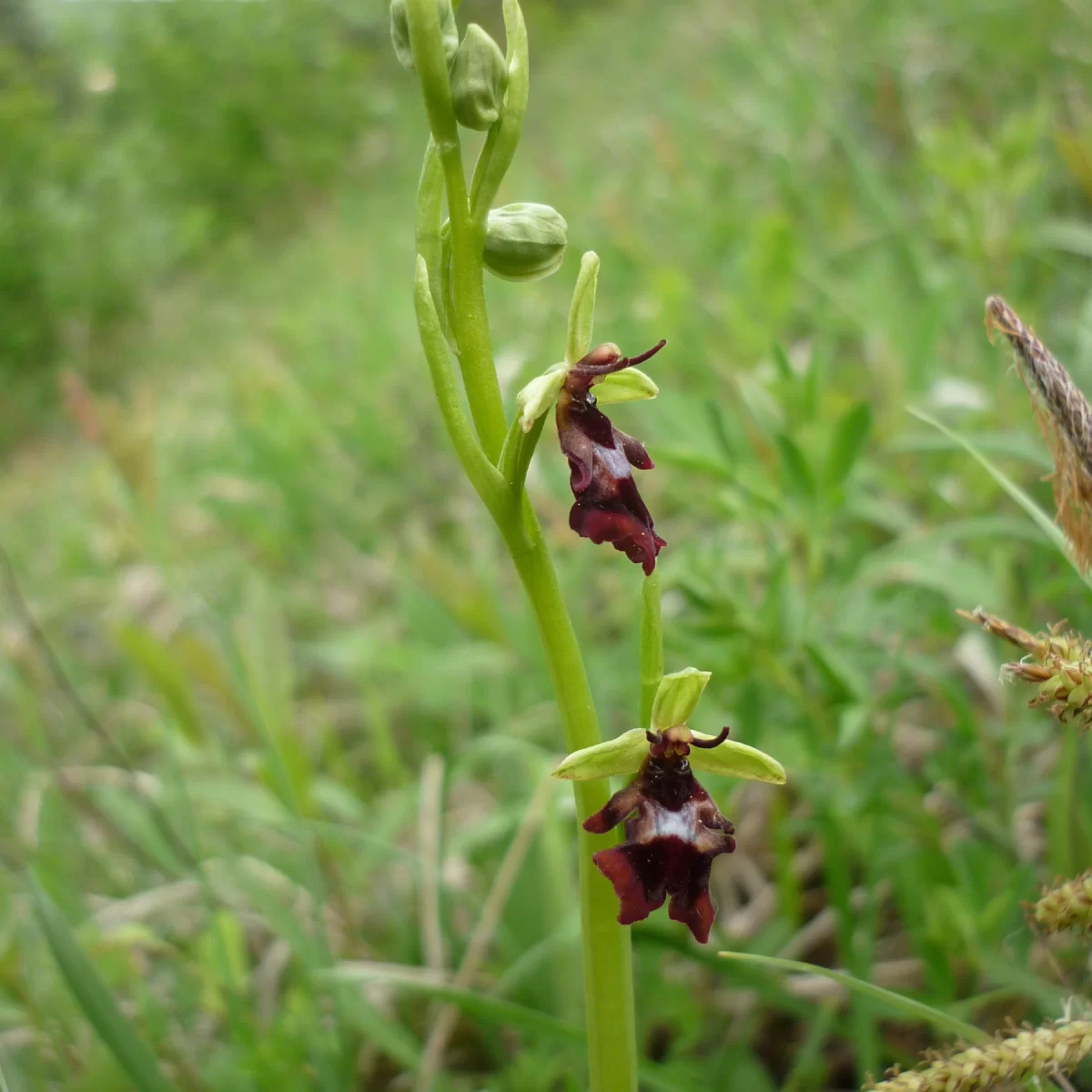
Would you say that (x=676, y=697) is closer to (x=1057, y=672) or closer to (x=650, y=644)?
(x=650, y=644)

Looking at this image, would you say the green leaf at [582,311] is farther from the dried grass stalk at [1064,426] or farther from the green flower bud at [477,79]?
the dried grass stalk at [1064,426]

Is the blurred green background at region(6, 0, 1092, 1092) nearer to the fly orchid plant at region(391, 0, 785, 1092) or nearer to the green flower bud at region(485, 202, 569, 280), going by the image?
the fly orchid plant at region(391, 0, 785, 1092)

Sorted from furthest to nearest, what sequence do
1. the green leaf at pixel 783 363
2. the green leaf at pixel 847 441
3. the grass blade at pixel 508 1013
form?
1. the green leaf at pixel 783 363
2. the green leaf at pixel 847 441
3. the grass blade at pixel 508 1013

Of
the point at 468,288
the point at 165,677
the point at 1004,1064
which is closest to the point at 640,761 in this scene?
the point at 1004,1064

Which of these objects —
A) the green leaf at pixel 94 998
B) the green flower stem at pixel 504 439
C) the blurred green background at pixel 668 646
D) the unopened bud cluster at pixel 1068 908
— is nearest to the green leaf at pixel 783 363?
the blurred green background at pixel 668 646

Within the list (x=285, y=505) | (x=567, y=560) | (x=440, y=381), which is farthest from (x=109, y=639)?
(x=440, y=381)
